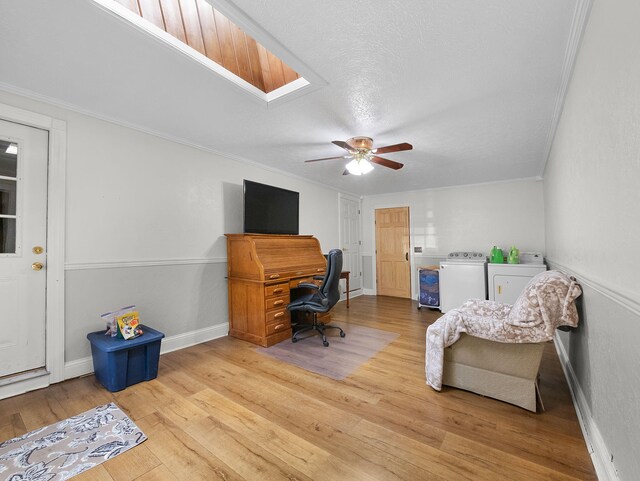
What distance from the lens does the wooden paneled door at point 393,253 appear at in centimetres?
602

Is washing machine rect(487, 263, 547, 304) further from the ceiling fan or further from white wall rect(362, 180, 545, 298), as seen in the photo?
the ceiling fan

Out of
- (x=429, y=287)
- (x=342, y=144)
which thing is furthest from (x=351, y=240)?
(x=342, y=144)

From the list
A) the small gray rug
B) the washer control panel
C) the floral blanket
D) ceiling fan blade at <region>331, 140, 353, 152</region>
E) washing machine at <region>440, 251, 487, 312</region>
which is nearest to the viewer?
the floral blanket

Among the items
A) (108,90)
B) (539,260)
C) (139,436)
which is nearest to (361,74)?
(108,90)

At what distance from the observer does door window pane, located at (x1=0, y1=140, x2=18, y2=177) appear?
2.17 metres

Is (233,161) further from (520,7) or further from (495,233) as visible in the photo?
(495,233)

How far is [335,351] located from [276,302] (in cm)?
89

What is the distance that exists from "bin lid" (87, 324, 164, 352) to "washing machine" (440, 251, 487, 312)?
14.0 feet

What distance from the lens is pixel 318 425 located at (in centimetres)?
178

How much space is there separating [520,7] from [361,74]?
0.91 metres

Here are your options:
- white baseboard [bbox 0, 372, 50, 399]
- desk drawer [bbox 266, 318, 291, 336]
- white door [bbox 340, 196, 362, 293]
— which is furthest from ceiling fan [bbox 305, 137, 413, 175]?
white baseboard [bbox 0, 372, 50, 399]

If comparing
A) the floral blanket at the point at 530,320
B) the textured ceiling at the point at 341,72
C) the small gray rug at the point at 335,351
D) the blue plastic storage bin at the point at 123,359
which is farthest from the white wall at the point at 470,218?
the blue plastic storage bin at the point at 123,359

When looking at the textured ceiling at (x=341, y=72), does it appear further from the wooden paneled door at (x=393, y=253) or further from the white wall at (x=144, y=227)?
the wooden paneled door at (x=393, y=253)

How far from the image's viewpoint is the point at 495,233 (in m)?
5.10
